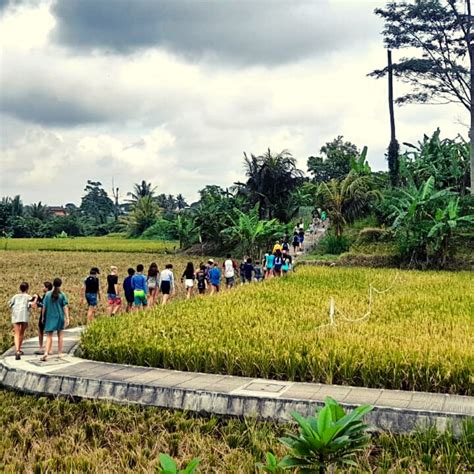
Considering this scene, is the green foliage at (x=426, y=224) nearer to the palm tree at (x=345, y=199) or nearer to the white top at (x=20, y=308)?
the palm tree at (x=345, y=199)

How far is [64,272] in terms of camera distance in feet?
61.8

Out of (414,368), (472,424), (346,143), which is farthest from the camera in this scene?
(346,143)

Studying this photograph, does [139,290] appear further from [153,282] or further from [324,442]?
[324,442]

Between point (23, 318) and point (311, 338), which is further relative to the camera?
point (23, 318)

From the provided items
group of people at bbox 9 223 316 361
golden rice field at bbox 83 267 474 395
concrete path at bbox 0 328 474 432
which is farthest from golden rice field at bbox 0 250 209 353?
golden rice field at bbox 83 267 474 395

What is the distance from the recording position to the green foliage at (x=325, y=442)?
2695mm

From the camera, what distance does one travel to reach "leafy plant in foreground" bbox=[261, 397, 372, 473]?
8.84ft

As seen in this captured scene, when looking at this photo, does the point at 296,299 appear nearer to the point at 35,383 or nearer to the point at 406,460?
the point at 35,383

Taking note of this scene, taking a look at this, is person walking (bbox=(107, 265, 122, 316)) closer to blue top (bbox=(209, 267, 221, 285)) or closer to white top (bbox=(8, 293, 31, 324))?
white top (bbox=(8, 293, 31, 324))

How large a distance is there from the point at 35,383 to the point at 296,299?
5116 millimetres

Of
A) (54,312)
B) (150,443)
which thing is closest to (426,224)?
(54,312)

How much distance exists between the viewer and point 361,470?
4.16 m

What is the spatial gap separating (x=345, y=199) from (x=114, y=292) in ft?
43.3

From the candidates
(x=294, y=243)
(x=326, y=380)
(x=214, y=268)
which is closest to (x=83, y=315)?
(x=214, y=268)
